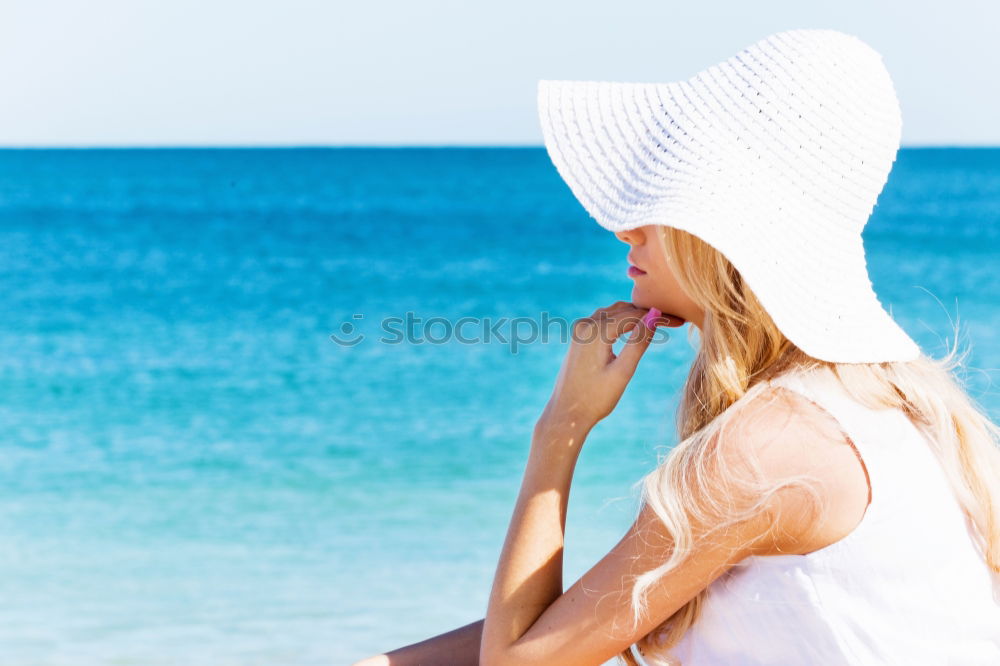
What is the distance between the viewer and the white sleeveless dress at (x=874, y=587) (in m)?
1.47

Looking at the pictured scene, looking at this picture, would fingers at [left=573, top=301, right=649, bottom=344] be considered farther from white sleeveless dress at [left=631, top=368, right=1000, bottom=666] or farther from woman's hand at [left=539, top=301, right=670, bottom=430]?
white sleeveless dress at [left=631, top=368, right=1000, bottom=666]

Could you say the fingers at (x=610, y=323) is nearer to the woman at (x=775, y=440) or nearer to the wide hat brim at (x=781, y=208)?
the woman at (x=775, y=440)

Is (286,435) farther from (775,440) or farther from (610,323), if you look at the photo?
(775,440)

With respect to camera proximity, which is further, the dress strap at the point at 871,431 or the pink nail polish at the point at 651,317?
the pink nail polish at the point at 651,317

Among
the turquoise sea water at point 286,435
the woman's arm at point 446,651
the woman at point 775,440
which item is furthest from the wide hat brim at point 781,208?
the woman's arm at point 446,651

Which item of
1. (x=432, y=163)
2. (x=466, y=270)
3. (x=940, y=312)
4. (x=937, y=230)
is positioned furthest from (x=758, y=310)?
(x=432, y=163)

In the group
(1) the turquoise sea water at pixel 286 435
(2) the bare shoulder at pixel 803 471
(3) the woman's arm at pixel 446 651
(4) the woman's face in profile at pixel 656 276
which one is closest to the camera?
(2) the bare shoulder at pixel 803 471

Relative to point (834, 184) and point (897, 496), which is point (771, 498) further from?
point (834, 184)

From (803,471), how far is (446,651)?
799 millimetres

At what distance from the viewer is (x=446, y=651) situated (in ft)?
6.36

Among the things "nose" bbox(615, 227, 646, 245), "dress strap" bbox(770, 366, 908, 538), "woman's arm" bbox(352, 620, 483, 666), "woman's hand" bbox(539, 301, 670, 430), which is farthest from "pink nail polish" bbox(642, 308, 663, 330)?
"woman's arm" bbox(352, 620, 483, 666)

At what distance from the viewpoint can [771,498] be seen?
1.46 m

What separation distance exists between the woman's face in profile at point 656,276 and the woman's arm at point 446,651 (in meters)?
0.68

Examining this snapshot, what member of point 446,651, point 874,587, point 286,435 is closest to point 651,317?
point 874,587
